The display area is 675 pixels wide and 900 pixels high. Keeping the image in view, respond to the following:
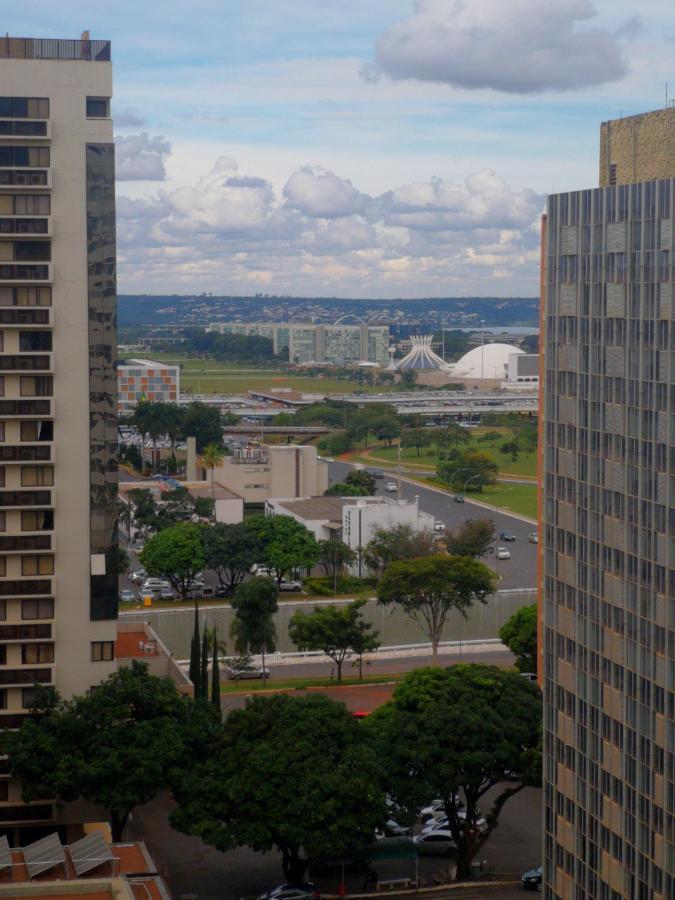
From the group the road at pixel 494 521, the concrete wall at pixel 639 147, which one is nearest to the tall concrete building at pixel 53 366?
the concrete wall at pixel 639 147

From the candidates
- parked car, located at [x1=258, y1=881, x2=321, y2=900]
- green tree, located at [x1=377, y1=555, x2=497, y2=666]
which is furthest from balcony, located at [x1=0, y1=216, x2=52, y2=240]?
green tree, located at [x1=377, y1=555, x2=497, y2=666]

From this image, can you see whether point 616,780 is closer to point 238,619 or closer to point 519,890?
point 519,890

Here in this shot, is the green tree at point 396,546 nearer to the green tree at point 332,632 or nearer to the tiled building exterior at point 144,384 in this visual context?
the green tree at point 332,632

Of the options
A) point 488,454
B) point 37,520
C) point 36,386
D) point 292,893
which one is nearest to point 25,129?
point 36,386

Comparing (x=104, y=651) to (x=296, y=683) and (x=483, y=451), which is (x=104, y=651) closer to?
(x=296, y=683)

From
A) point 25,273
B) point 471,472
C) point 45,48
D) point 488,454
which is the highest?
point 45,48

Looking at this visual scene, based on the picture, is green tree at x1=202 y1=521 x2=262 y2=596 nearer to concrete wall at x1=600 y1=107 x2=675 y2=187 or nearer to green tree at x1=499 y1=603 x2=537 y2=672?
green tree at x1=499 y1=603 x2=537 y2=672
